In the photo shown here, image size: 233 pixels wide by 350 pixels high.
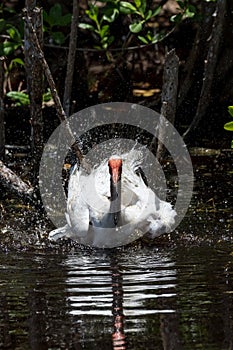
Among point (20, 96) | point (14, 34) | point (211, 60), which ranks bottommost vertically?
point (20, 96)

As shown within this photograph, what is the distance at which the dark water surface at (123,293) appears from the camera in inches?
165

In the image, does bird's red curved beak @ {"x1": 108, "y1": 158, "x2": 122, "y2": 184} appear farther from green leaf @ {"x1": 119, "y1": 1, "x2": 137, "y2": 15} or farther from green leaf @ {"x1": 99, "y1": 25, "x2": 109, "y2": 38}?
green leaf @ {"x1": 99, "y1": 25, "x2": 109, "y2": 38}

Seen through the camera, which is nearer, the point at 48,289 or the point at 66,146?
the point at 48,289

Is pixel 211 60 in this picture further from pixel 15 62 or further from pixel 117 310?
pixel 117 310

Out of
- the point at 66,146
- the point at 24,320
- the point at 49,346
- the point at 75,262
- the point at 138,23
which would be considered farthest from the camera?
the point at 138,23

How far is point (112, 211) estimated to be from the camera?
6.69 m

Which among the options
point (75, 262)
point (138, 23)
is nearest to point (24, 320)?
point (75, 262)

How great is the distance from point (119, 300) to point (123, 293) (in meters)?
0.15

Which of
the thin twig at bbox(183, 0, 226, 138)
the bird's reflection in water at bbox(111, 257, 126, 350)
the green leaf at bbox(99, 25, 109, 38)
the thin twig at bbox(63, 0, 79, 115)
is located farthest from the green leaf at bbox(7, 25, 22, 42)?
the bird's reflection in water at bbox(111, 257, 126, 350)

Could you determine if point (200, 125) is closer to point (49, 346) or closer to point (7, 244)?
point (7, 244)

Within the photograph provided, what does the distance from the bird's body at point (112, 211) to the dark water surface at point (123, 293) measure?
11cm

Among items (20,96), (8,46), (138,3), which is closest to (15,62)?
(20,96)

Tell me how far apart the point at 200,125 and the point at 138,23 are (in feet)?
4.20

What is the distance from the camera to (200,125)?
31.2ft
